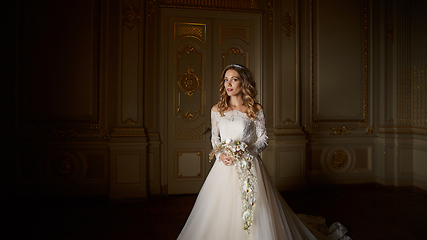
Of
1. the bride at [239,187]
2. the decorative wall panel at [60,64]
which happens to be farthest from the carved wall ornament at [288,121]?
the decorative wall panel at [60,64]

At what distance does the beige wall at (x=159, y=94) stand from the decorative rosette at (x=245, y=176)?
85.5 inches

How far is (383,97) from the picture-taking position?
4.32m

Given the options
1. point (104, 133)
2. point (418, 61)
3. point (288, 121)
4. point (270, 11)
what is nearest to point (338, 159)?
point (288, 121)

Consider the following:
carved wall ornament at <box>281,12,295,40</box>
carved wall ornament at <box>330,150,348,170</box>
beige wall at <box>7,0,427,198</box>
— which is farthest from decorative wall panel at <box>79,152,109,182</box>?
carved wall ornament at <box>330,150,348,170</box>

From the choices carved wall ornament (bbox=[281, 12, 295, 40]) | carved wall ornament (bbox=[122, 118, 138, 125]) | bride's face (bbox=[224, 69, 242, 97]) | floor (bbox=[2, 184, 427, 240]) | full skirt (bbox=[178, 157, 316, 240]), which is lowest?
floor (bbox=[2, 184, 427, 240])

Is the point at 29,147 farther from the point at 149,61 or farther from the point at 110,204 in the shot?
the point at 149,61

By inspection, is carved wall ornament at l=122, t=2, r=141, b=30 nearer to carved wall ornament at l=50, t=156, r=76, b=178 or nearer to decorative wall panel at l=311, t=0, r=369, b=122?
carved wall ornament at l=50, t=156, r=76, b=178

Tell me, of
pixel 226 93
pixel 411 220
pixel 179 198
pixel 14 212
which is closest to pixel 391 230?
pixel 411 220

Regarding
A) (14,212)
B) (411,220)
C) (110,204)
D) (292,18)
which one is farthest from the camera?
(292,18)

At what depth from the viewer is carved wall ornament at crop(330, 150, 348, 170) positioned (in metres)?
4.29

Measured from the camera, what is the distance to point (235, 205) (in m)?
1.98

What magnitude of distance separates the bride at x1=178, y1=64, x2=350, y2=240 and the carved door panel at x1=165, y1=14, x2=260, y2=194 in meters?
1.75

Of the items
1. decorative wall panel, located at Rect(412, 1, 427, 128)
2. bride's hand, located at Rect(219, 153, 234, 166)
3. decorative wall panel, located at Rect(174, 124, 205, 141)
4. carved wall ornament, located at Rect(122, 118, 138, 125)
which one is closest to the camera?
bride's hand, located at Rect(219, 153, 234, 166)

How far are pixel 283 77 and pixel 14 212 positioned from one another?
4.04m
